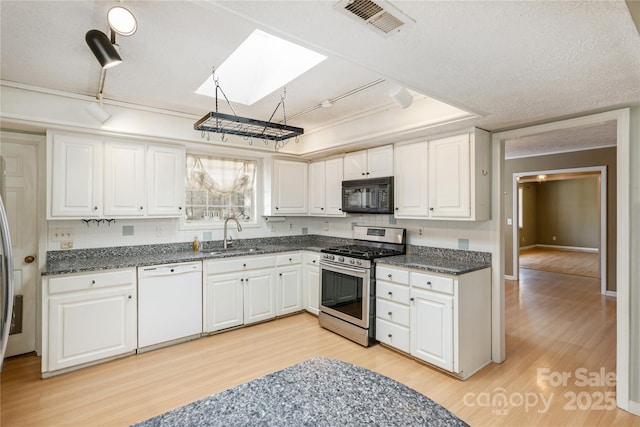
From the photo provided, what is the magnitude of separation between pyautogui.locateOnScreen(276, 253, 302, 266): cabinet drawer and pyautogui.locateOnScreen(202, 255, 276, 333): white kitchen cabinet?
9 cm

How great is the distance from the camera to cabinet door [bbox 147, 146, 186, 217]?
353 centimetres

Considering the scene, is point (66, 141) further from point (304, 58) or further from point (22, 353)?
point (304, 58)

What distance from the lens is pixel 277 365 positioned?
2953 mm

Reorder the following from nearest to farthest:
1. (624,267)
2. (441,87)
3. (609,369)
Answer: (441,87), (624,267), (609,369)

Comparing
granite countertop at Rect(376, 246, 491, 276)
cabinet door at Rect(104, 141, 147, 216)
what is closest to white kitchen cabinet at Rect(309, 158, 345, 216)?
granite countertop at Rect(376, 246, 491, 276)

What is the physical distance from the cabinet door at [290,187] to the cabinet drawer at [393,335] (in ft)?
6.72

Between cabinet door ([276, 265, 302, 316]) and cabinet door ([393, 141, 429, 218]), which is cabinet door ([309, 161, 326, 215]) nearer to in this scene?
cabinet door ([276, 265, 302, 316])

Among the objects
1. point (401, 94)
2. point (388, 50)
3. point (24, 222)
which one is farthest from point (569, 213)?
point (24, 222)

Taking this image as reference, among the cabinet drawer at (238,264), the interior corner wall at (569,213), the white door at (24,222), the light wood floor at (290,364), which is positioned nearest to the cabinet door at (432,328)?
the light wood floor at (290,364)

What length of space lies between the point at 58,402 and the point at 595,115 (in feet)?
15.7

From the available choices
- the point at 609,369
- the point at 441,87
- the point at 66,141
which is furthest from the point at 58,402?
the point at 609,369

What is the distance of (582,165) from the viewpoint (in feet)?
19.0

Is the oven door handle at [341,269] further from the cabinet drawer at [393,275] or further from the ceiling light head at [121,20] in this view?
the ceiling light head at [121,20]

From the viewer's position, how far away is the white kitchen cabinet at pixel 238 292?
361cm
